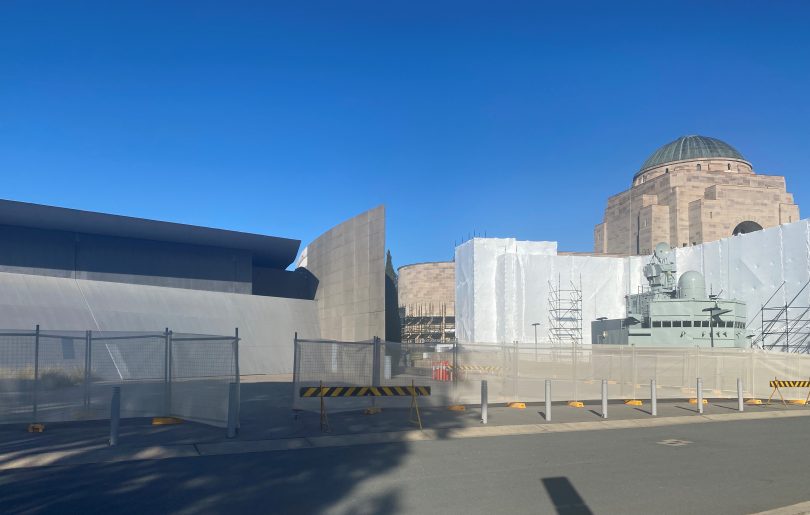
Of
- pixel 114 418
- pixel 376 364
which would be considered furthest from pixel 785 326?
pixel 114 418

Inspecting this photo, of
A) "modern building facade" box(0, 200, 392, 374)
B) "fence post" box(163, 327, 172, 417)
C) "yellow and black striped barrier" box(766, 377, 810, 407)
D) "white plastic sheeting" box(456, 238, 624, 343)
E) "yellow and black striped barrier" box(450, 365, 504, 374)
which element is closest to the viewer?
"fence post" box(163, 327, 172, 417)

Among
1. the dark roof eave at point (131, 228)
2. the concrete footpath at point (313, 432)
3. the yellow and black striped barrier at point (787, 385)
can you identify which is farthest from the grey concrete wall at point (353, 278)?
the yellow and black striped barrier at point (787, 385)

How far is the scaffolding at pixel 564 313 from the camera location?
55.9m

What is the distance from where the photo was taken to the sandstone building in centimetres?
6431

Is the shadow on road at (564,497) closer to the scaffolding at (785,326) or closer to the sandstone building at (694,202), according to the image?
the scaffolding at (785,326)

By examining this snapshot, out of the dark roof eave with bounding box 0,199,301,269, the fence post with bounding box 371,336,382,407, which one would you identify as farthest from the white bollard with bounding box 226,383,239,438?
the dark roof eave with bounding box 0,199,301,269

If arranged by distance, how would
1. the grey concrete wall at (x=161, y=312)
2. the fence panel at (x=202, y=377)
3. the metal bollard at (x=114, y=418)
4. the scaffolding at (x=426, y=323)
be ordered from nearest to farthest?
the metal bollard at (x=114, y=418)
the fence panel at (x=202, y=377)
the grey concrete wall at (x=161, y=312)
the scaffolding at (x=426, y=323)

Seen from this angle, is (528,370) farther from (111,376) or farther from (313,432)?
(111,376)

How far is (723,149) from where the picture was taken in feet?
243

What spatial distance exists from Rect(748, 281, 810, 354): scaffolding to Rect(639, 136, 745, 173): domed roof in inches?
1327

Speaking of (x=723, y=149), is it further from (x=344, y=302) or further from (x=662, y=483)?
(x=662, y=483)

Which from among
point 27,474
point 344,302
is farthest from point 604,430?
point 344,302

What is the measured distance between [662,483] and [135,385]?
1102cm

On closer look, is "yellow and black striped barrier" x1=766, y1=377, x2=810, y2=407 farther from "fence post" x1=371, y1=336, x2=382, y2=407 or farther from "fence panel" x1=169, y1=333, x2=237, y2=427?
"fence panel" x1=169, y1=333, x2=237, y2=427
